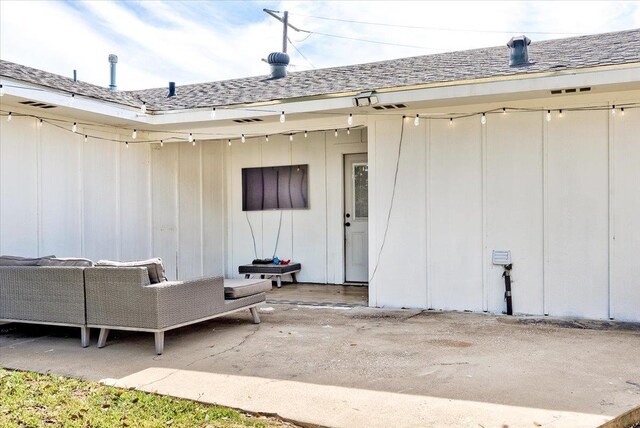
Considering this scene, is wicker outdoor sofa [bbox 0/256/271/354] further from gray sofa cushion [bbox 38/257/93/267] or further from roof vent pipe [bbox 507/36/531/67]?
roof vent pipe [bbox 507/36/531/67]

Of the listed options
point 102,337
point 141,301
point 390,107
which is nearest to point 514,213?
point 390,107

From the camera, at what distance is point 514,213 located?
598cm

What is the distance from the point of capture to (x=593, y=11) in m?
9.79

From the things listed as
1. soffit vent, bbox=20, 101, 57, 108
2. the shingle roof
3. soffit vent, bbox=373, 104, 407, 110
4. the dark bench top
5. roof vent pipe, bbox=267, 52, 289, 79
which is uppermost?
roof vent pipe, bbox=267, 52, 289, 79

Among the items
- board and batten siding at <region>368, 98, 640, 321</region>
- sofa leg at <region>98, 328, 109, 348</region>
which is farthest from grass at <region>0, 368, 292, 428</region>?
board and batten siding at <region>368, 98, 640, 321</region>

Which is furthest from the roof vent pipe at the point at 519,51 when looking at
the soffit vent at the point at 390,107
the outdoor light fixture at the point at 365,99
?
the outdoor light fixture at the point at 365,99

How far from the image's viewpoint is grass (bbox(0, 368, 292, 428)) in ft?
9.61

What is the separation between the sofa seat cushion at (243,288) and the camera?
5242 mm

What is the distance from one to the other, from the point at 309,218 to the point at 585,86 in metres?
4.99

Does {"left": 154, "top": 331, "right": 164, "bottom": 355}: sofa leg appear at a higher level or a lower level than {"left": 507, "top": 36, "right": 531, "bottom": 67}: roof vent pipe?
lower

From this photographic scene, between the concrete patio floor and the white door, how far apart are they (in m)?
2.66

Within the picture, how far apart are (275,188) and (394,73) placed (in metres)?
3.35

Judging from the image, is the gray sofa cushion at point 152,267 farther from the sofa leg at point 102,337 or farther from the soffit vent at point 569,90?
the soffit vent at point 569,90

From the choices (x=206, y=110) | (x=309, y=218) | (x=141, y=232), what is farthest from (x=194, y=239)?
(x=206, y=110)
